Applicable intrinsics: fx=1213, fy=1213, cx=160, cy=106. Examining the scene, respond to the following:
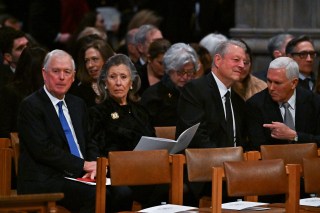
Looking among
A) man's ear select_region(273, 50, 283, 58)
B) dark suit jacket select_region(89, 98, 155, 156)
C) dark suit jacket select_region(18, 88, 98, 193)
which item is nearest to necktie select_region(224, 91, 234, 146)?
dark suit jacket select_region(89, 98, 155, 156)

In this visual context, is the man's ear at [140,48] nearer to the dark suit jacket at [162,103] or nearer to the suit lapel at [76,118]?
the dark suit jacket at [162,103]

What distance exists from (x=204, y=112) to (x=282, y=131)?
684mm

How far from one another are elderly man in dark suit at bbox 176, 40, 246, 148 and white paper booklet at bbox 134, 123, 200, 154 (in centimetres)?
23

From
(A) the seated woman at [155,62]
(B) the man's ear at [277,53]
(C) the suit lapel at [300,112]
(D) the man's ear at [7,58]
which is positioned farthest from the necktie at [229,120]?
(D) the man's ear at [7,58]

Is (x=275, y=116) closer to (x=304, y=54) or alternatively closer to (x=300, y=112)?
(x=300, y=112)

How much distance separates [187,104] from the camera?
33.5 feet

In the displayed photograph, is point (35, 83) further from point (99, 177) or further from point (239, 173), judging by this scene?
point (239, 173)

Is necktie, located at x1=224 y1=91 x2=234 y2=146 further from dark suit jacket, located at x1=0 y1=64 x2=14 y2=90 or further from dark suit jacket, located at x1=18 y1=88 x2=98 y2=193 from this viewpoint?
dark suit jacket, located at x1=0 y1=64 x2=14 y2=90

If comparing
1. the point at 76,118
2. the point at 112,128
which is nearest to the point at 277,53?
the point at 112,128

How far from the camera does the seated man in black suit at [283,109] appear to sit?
10.5 metres

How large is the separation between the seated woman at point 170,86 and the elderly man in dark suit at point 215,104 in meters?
1.12

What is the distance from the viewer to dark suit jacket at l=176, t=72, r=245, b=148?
10.2 metres

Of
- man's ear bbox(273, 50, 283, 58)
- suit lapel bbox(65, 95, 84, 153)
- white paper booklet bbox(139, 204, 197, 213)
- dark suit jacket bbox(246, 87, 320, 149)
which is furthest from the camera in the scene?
man's ear bbox(273, 50, 283, 58)

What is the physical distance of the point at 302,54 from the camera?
39.7 ft
